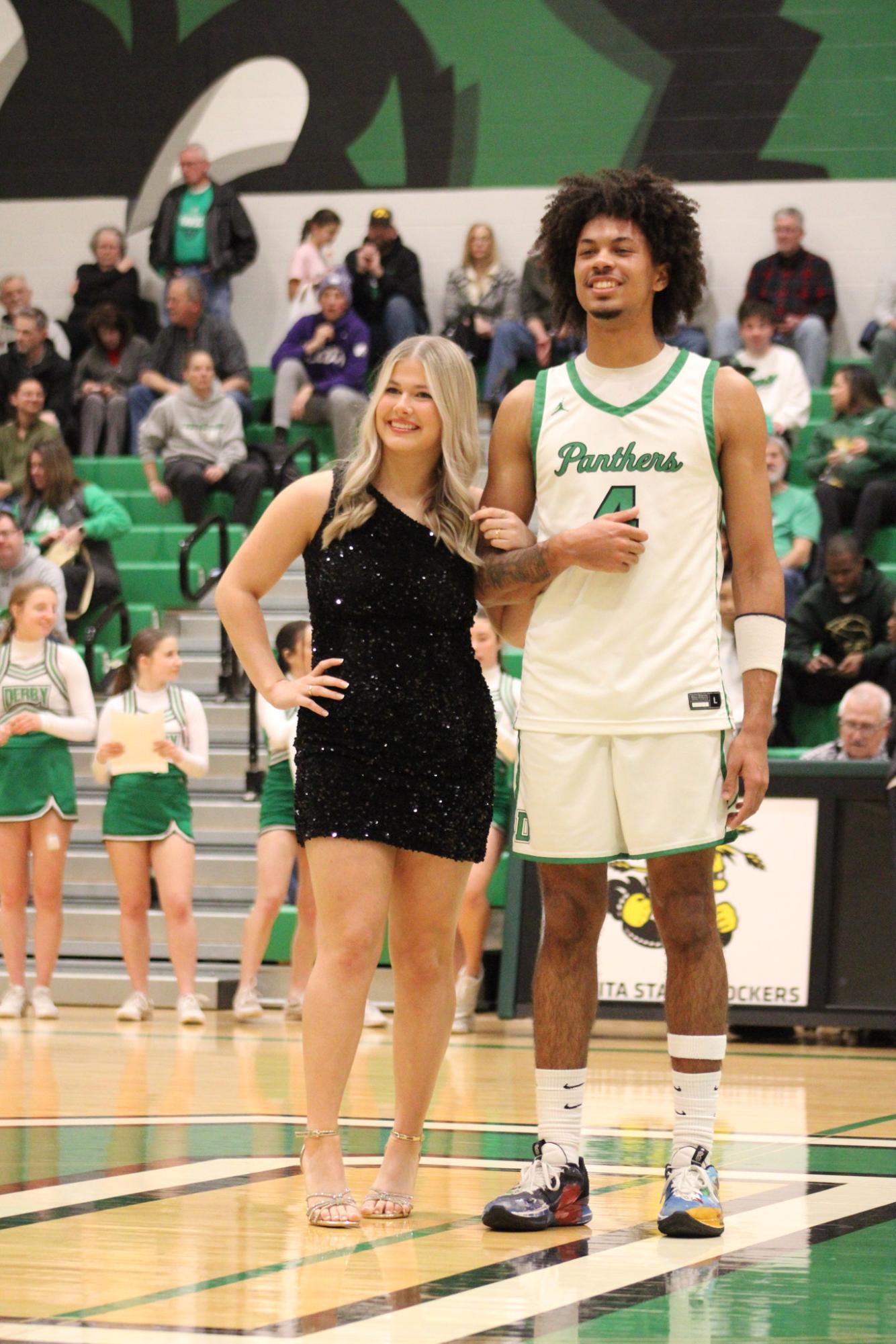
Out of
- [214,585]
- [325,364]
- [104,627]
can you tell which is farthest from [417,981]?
[325,364]

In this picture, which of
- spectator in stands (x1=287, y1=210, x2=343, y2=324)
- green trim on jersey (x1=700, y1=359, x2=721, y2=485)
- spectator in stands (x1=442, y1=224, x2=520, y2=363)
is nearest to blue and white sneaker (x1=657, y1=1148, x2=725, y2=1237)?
green trim on jersey (x1=700, y1=359, x2=721, y2=485)

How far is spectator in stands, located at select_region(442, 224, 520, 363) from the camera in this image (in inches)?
547

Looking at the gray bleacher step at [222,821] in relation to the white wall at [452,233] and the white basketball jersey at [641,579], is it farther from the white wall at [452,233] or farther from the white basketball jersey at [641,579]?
the white basketball jersey at [641,579]

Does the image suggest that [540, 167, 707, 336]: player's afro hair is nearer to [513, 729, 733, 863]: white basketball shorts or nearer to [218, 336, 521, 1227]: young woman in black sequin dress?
[218, 336, 521, 1227]: young woman in black sequin dress

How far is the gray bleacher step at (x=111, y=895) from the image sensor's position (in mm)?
10258

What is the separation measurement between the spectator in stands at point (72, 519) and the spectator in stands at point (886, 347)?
484cm

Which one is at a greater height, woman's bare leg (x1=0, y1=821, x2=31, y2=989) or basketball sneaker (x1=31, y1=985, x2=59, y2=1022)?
woman's bare leg (x1=0, y1=821, x2=31, y2=989)

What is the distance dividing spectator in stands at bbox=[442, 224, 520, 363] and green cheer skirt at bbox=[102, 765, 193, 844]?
19.1 feet

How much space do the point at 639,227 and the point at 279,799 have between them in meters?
5.32

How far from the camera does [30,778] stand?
8961 millimetres

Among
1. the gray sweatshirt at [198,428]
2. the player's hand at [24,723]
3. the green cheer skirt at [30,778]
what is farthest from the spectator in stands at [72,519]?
the player's hand at [24,723]

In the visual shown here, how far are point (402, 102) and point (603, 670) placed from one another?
12.3 m

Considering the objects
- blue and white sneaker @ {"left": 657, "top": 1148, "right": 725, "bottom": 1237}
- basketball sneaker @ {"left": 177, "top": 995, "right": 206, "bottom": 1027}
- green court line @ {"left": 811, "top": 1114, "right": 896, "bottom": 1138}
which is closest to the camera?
blue and white sneaker @ {"left": 657, "top": 1148, "right": 725, "bottom": 1237}

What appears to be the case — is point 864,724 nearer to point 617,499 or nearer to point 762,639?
point 762,639
